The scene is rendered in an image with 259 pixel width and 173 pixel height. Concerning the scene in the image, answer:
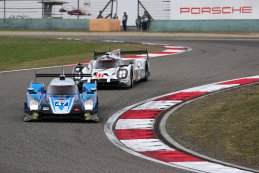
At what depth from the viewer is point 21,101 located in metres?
18.2

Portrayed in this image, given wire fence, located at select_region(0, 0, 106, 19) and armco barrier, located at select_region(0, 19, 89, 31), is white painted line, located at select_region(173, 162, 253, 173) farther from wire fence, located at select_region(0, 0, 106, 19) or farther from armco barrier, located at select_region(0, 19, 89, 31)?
wire fence, located at select_region(0, 0, 106, 19)

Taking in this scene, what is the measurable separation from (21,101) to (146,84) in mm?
4747

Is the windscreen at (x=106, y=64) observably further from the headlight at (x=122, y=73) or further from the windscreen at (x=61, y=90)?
the windscreen at (x=61, y=90)

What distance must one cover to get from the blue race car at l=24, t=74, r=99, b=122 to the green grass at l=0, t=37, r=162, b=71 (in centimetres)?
1176

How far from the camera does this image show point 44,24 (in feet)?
179

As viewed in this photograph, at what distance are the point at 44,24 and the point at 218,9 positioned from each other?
12.5 m

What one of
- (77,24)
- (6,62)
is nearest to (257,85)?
(6,62)

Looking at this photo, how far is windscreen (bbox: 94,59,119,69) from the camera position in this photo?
21.0m

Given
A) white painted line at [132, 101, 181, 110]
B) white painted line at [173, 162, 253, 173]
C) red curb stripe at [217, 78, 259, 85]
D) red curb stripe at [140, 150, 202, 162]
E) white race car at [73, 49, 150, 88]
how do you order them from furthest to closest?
red curb stripe at [217, 78, 259, 85] → white race car at [73, 49, 150, 88] → white painted line at [132, 101, 181, 110] → red curb stripe at [140, 150, 202, 162] → white painted line at [173, 162, 253, 173]

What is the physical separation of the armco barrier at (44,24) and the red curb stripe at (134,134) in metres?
39.2

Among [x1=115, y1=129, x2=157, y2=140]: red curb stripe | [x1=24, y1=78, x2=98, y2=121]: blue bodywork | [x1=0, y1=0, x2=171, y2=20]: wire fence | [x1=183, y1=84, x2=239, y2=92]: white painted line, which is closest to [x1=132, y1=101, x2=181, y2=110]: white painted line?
[x1=24, y1=78, x2=98, y2=121]: blue bodywork

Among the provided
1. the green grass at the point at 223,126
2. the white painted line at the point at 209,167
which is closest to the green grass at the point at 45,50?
the green grass at the point at 223,126

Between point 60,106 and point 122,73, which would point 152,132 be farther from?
point 122,73

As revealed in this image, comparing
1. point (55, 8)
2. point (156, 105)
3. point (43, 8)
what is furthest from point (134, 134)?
point (55, 8)
